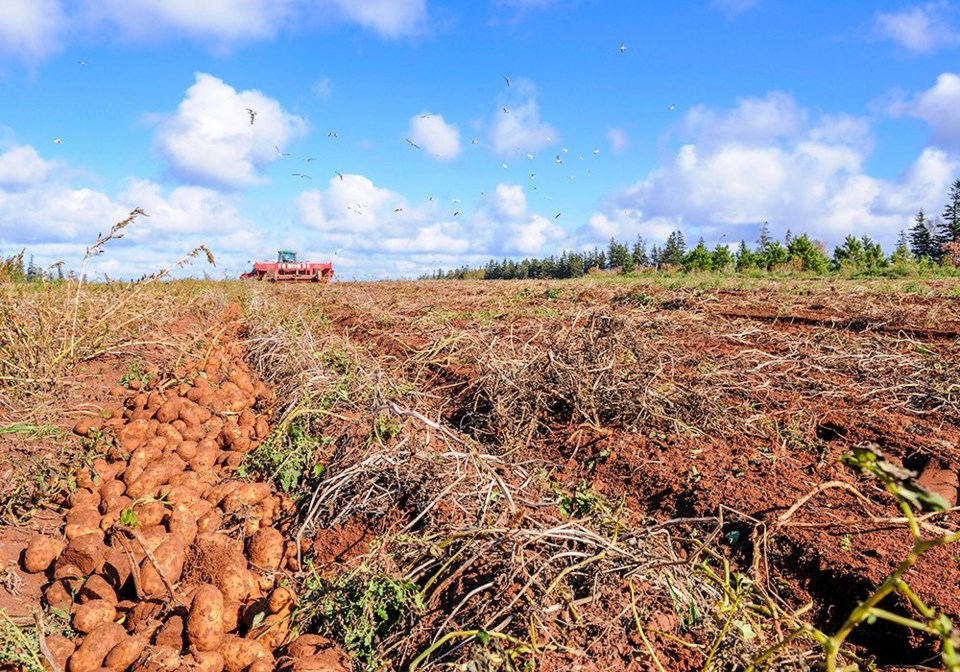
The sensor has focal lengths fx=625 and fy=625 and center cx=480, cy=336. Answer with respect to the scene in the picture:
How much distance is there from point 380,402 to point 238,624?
1.53m

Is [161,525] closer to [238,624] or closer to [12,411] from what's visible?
[238,624]

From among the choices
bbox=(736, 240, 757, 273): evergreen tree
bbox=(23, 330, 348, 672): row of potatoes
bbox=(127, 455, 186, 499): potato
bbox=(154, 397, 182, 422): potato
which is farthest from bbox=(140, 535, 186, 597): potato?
bbox=(736, 240, 757, 273): evergreen tree

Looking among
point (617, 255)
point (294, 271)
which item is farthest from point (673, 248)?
point (294, 271)

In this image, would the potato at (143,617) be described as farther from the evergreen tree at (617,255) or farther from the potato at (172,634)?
the evergreen tree at (617,255)

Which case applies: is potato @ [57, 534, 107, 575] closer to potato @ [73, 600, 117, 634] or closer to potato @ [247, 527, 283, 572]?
potato @ [73, 600, 117, 634]

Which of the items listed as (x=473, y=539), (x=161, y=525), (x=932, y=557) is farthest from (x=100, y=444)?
(x=932, y=557)

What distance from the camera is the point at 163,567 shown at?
7.64 feet

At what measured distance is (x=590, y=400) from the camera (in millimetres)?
3674

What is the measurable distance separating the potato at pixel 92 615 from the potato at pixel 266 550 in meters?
0.56

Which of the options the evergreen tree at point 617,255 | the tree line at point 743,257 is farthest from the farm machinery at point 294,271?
the evergreen tree at point 617,255

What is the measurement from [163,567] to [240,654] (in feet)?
1.80

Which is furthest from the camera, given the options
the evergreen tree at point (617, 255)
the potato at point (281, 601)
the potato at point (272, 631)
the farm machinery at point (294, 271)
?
the evergreen tree at point (617, 255)

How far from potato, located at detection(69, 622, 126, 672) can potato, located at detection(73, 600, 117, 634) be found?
99 mm

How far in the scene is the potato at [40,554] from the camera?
240 cm
